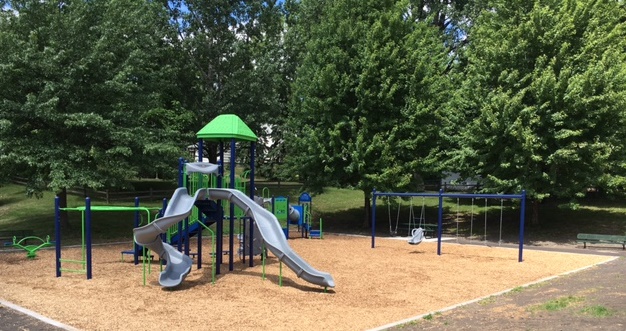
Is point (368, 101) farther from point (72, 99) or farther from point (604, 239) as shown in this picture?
point (72, 99)

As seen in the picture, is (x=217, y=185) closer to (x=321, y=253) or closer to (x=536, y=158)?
(x=321, y=253)

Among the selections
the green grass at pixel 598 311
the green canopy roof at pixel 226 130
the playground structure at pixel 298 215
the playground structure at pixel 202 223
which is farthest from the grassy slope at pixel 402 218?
the green grass at pixel 598 311

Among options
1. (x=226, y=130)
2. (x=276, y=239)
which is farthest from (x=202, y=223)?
(x=226, y=130)

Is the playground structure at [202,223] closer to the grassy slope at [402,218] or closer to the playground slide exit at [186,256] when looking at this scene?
the playground slide exit at [186,256]

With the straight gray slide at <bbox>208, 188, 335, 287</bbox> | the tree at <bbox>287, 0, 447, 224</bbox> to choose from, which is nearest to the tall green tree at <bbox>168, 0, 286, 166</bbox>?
the tree at <bbox>287, 0, 447, 224</bbox>

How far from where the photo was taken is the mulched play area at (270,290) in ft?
26.5

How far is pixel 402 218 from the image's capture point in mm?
27734

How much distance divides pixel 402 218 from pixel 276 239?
707 inches

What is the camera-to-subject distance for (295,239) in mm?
20625

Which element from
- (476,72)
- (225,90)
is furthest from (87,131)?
(476,72)

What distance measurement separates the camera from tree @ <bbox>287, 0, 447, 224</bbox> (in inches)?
876

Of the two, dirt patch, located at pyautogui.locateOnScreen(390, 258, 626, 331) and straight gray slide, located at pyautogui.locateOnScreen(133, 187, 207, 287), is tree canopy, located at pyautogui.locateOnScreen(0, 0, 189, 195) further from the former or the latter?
dirt patch, located at pyautogui.locateOnScreen(390, 258, 626, 331)

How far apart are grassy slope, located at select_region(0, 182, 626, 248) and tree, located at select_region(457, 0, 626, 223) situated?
2.96 meters

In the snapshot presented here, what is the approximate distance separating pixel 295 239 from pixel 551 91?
1246cm
